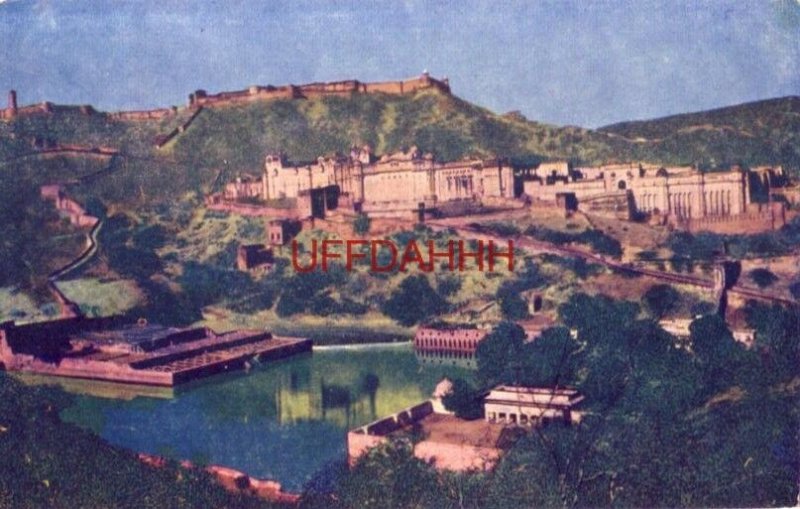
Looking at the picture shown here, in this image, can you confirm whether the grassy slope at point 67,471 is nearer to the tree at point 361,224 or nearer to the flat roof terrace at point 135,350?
the flat roof terrace at point 135,350

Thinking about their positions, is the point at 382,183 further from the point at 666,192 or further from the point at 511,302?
the point at 666,192

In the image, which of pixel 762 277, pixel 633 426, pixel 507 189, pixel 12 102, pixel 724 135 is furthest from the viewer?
pixel 12 102

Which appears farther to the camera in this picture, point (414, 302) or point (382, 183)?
point (382, 183)

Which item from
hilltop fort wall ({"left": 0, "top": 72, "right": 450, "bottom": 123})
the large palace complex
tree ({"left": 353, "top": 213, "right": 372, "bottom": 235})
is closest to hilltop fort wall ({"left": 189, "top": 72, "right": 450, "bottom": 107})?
hilltop fort wall ({"left": 0, "top": 72, "right": 450, "bottom": 123})

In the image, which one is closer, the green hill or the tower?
the green hill

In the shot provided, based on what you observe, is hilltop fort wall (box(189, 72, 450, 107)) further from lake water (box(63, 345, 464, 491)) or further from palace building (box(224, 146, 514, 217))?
lake water (box(63, 345, 464, 491))

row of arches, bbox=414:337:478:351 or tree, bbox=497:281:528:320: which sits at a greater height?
tree, bbox=497:281:528:320

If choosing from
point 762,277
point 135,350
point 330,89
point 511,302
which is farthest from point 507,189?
point 135,350
